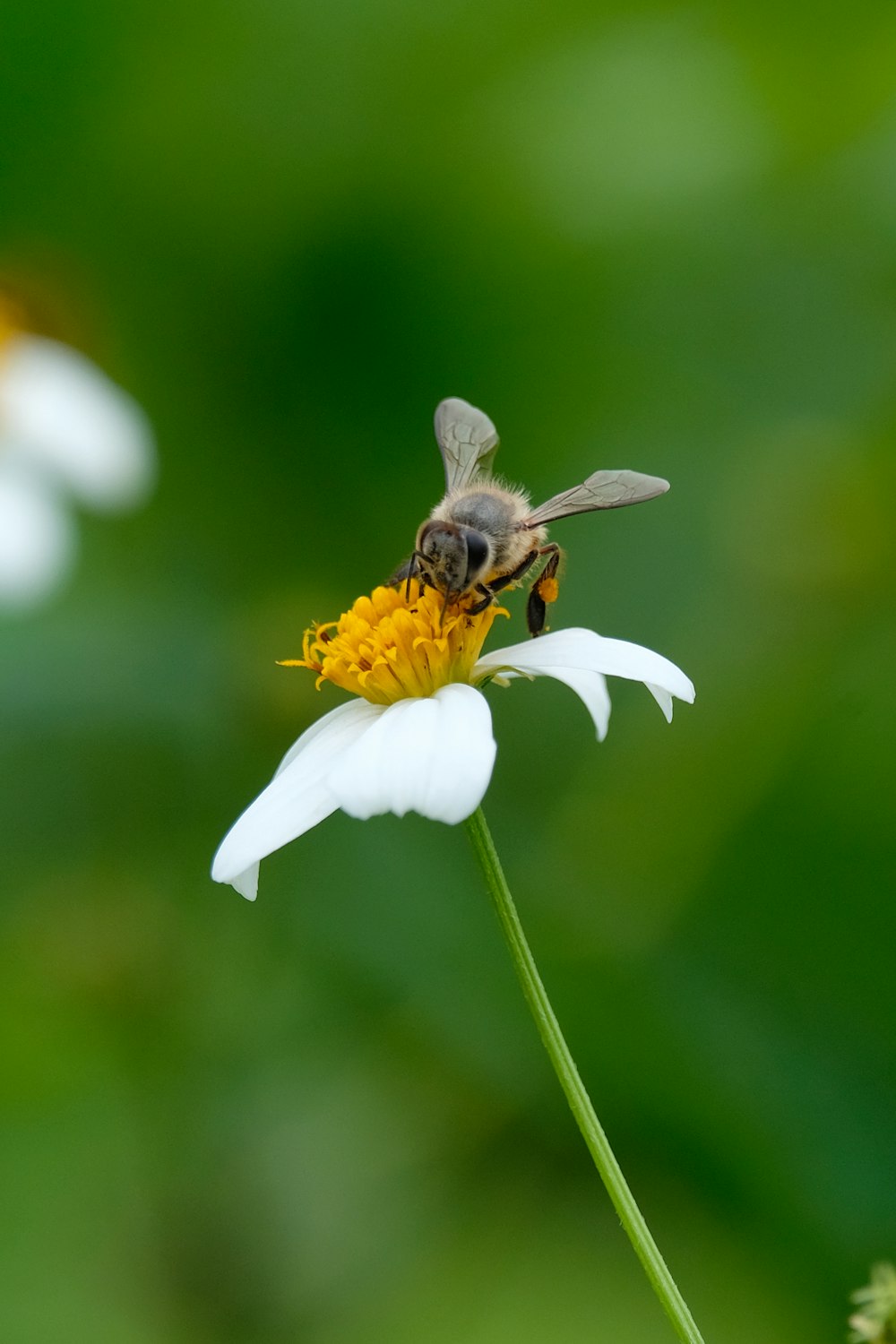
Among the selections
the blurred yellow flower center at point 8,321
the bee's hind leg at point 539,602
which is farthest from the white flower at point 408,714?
the blurred yellow flower center at point 8,321

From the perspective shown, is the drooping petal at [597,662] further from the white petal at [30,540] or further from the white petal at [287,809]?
the white petal at [30,540]

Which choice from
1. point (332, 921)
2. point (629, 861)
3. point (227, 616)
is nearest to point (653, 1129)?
point (629, 861)

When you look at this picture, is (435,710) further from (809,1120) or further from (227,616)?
(227,616)

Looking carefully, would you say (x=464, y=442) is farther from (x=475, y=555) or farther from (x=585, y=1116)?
(x=585, y=1116)

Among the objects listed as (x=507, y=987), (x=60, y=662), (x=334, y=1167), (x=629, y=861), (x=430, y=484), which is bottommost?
(x=334, y=1167)

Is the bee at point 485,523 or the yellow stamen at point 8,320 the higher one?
the yellow stamen at point 8,320

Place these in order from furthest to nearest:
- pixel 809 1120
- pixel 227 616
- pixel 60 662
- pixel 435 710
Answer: pixel 227 616 → pixel 60 662 → pixel 809 1120 → pixel 435 710
